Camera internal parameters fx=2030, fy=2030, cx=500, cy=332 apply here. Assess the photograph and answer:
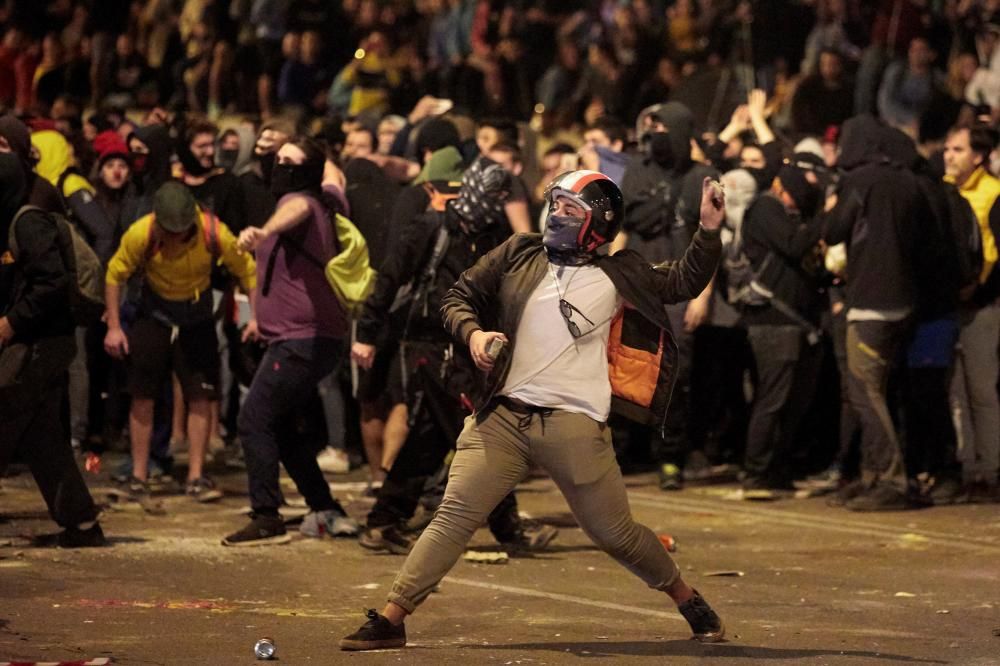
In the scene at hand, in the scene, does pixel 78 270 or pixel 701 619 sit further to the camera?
pixel 78 270

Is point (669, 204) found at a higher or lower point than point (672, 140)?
lower

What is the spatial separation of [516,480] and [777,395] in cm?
527

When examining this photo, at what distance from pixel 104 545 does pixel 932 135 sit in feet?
29.7

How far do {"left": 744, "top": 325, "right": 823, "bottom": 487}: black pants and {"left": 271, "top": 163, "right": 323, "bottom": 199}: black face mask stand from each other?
356cm

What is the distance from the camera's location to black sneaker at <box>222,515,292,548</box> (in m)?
10.8

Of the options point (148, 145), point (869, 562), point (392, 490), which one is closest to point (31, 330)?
point (392, 490)

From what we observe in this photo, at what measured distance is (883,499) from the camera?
41.2 feet

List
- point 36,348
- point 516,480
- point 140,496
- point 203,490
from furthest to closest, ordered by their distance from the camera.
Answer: point 203,490
point 140,496
point 36,348
point 516,480

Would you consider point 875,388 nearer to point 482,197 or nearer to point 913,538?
point 913,538

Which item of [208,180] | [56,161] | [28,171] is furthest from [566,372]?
[56,161]

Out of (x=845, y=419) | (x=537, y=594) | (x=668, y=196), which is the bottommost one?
(x=537, y=594)

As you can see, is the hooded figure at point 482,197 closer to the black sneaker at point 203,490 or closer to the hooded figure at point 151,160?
the black sneaker at point 203,490

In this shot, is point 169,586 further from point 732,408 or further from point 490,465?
point 732,408

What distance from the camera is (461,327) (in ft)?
26.2
